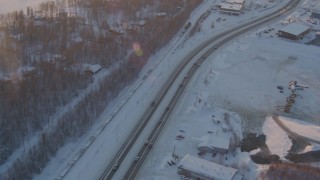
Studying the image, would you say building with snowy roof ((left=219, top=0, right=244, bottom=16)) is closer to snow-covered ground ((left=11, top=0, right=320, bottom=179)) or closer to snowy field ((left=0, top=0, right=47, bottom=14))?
snow-covered ground ((left=11, top=0, right=320, bottom=179))

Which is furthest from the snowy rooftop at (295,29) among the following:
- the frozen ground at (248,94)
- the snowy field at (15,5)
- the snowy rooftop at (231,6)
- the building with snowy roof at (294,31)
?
the snowy field at (15,5)

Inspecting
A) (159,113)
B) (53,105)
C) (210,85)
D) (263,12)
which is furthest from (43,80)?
(263,12)

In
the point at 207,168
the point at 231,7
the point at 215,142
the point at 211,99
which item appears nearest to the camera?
the point at 207,168

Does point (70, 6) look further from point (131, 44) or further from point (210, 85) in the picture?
point (210, 85)

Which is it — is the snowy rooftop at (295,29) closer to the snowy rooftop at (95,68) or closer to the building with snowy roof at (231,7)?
the building with snowy roof at (231,7)

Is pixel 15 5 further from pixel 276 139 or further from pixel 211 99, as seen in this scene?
pixel 276 139

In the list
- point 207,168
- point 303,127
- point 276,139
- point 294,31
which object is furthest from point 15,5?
point 207,168
